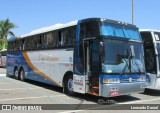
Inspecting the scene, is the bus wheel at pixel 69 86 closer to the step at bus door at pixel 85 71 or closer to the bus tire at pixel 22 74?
the step at bus door at pixel 85 71

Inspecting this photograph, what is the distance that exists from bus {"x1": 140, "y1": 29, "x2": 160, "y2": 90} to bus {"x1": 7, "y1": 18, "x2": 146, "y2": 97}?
1.85m

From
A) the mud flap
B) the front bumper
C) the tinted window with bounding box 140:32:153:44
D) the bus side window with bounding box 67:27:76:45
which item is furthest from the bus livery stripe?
the tinted window with bounding box 140:32:153:44

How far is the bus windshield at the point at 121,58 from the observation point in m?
11.1

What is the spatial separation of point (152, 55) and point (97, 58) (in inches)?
155

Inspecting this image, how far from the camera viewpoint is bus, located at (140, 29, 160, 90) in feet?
46.4

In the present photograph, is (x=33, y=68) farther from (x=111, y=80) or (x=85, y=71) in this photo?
(x=111, y=80)

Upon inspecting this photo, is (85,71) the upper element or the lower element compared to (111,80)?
upper

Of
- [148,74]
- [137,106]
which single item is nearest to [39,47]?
[148,74]

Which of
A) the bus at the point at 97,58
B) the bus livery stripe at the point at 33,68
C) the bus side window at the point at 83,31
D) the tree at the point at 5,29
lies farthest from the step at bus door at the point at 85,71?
the tree at the point at 5,29

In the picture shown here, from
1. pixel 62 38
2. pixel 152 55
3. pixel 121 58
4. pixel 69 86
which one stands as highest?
pixel 62 38

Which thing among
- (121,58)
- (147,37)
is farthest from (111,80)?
(147,37)

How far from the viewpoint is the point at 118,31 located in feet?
39.2

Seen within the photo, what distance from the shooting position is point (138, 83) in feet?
39.8

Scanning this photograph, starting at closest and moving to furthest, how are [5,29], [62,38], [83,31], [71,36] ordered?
[83,31]
[71,36]
[62,38]
[5,29]
